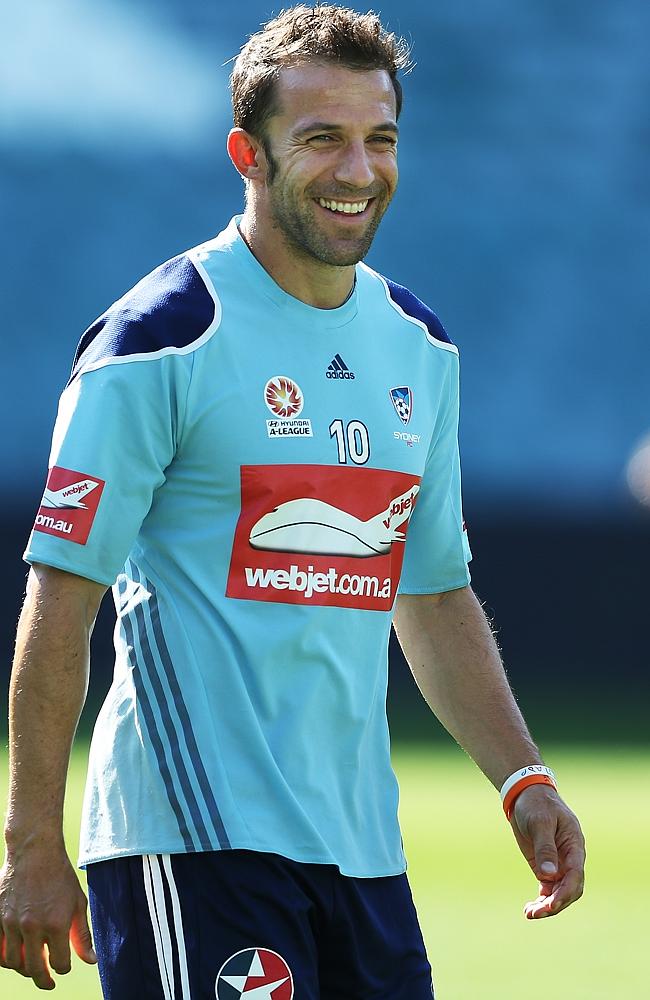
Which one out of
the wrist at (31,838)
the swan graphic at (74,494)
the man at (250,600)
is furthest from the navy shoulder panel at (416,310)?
the wrist at (31,838)

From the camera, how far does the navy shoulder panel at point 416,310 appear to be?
10.8 ft

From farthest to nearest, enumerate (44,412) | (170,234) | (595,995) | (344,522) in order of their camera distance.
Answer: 1. (170,234)
2. (44,412)
3. (595,995)
4. (344,522)

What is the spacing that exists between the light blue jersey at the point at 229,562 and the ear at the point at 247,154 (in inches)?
6.3

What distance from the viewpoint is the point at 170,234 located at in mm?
20125

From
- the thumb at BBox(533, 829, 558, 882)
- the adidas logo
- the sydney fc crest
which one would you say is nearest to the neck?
the adidas logo

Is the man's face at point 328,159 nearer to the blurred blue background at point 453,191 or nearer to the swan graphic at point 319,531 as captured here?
the swan graphic at point 319,531

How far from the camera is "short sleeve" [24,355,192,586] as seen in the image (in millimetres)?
2746

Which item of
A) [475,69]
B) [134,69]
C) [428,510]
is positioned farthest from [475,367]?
[428,510]

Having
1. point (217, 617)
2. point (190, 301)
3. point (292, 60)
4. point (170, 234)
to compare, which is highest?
point (170, 234)

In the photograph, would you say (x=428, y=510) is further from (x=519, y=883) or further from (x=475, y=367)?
(x=475, y=367)

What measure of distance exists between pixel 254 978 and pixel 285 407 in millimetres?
954

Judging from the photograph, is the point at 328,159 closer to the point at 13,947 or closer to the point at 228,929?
the point at 228,929

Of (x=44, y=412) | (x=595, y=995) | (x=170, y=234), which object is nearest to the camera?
(x=595, y=995)

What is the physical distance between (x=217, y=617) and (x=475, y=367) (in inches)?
658
